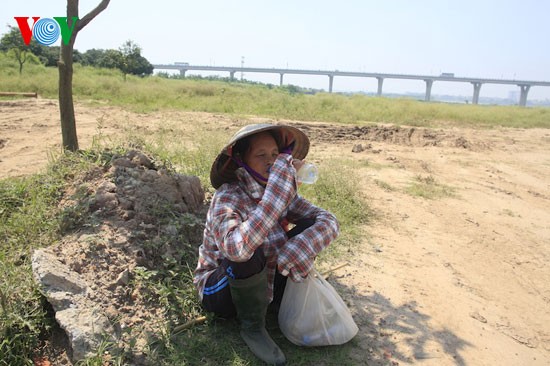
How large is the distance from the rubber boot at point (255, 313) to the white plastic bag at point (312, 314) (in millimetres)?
149

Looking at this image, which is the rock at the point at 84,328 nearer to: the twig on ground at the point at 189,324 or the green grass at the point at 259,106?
the twig on ground at the point at 189,324

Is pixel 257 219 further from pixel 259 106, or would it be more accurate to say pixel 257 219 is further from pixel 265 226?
pixel 259 106

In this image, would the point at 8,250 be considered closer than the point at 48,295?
No

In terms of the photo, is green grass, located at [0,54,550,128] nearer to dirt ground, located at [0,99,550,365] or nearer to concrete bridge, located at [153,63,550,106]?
dirt ground, located at [0,99,550,365]

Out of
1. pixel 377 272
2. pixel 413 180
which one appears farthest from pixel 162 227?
pixel 413 180

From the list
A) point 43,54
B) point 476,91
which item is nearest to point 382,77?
point 476,91

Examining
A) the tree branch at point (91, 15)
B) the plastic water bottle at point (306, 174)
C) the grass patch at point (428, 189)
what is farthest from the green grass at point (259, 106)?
the plastic water bottle at point (306, 174)

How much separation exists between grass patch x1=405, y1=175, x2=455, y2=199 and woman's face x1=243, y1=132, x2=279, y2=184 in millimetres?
3970

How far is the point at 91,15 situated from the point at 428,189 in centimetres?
466

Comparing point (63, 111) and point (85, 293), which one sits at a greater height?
point (63, 111)

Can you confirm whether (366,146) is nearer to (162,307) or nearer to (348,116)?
(348,116)

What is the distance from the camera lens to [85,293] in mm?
1999

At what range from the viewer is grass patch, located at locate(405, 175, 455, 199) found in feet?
18.0

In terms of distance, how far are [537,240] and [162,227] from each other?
380cm
